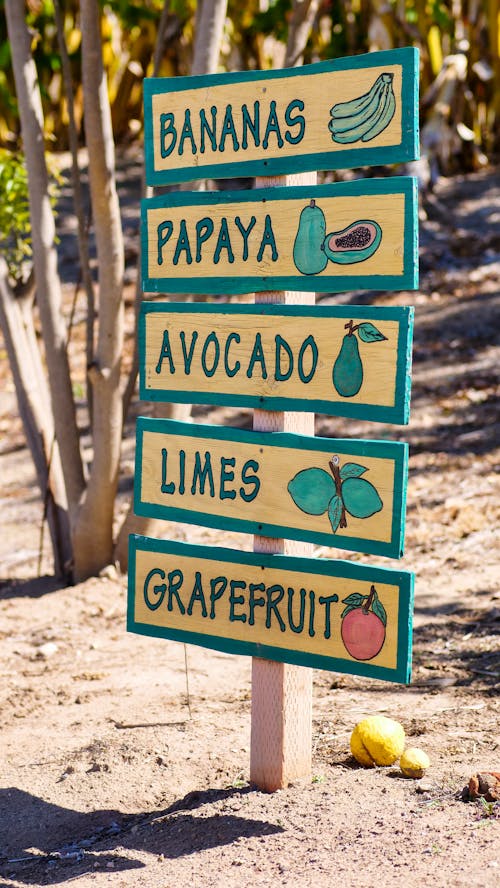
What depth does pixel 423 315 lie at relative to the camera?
9109 millimetres

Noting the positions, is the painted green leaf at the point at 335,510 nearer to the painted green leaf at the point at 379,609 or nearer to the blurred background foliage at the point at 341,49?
the painted green leaf at the point at 379,609

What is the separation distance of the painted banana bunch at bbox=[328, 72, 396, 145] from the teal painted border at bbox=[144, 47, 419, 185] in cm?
3

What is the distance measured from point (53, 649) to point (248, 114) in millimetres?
2761

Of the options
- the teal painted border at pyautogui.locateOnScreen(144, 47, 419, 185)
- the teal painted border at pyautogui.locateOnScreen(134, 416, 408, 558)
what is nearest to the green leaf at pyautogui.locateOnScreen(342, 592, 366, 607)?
the teal painted border at pyautogui.locateOnScreen(134, 416, 408, 558)

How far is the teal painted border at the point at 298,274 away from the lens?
8.71 feet

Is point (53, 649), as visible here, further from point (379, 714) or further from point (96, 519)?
point (379, 714)

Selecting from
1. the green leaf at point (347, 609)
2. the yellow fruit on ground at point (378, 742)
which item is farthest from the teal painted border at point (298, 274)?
the yellow fruit on ground at point (378, 742)

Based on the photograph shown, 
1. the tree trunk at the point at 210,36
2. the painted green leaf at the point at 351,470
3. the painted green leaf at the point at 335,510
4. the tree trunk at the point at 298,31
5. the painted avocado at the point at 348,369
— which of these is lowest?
the painted green leaf at the point at 335,510

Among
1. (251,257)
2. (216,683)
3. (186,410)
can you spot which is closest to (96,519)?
(186,410)

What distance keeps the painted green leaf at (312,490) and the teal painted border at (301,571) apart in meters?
0.16

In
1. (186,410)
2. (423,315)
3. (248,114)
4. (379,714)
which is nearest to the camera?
(248,114)

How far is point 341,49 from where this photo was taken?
43.1 ft

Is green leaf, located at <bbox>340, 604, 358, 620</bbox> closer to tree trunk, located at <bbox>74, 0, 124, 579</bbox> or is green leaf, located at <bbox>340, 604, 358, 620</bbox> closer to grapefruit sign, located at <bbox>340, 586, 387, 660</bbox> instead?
grapefruit sign, located at <bbox>340, 586, 387, 660</bbox>

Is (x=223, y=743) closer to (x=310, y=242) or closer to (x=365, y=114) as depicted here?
(x=310, y=242)
